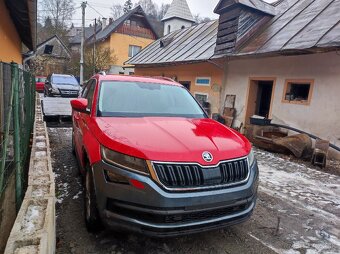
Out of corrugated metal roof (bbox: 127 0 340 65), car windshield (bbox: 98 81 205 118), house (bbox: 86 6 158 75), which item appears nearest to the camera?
car windshield (bbox: 98 81 205 118)

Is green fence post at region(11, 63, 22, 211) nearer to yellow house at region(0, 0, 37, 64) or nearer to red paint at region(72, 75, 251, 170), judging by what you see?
red paint at region(72, 75, 251, 170)

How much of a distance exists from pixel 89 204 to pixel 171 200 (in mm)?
1078

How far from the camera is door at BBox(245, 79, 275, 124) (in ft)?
36.0

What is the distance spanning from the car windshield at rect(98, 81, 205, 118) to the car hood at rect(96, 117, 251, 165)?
0.25 metres

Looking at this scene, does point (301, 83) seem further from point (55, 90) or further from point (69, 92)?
point (55, 90)

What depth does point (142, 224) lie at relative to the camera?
2.51m

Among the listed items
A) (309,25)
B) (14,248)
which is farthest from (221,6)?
(14,248)

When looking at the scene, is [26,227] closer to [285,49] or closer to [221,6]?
[285,49]

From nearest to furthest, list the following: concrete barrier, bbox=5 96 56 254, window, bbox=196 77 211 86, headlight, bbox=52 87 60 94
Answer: concrete barrier, bbox=5 96 56 254 → window, bbox=196 77 211 86 → headlight, bbox=52 87 60 94

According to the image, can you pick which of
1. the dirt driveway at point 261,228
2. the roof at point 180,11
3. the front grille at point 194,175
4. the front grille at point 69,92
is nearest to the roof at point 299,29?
the dirt driveway at point 261,228

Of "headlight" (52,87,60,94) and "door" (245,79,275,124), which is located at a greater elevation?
"door" (245,79,275,124)

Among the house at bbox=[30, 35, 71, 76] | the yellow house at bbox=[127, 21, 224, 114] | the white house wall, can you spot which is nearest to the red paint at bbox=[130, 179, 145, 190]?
the white house wall

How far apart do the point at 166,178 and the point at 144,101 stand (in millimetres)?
1667

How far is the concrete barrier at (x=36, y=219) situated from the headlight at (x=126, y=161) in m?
0.67
